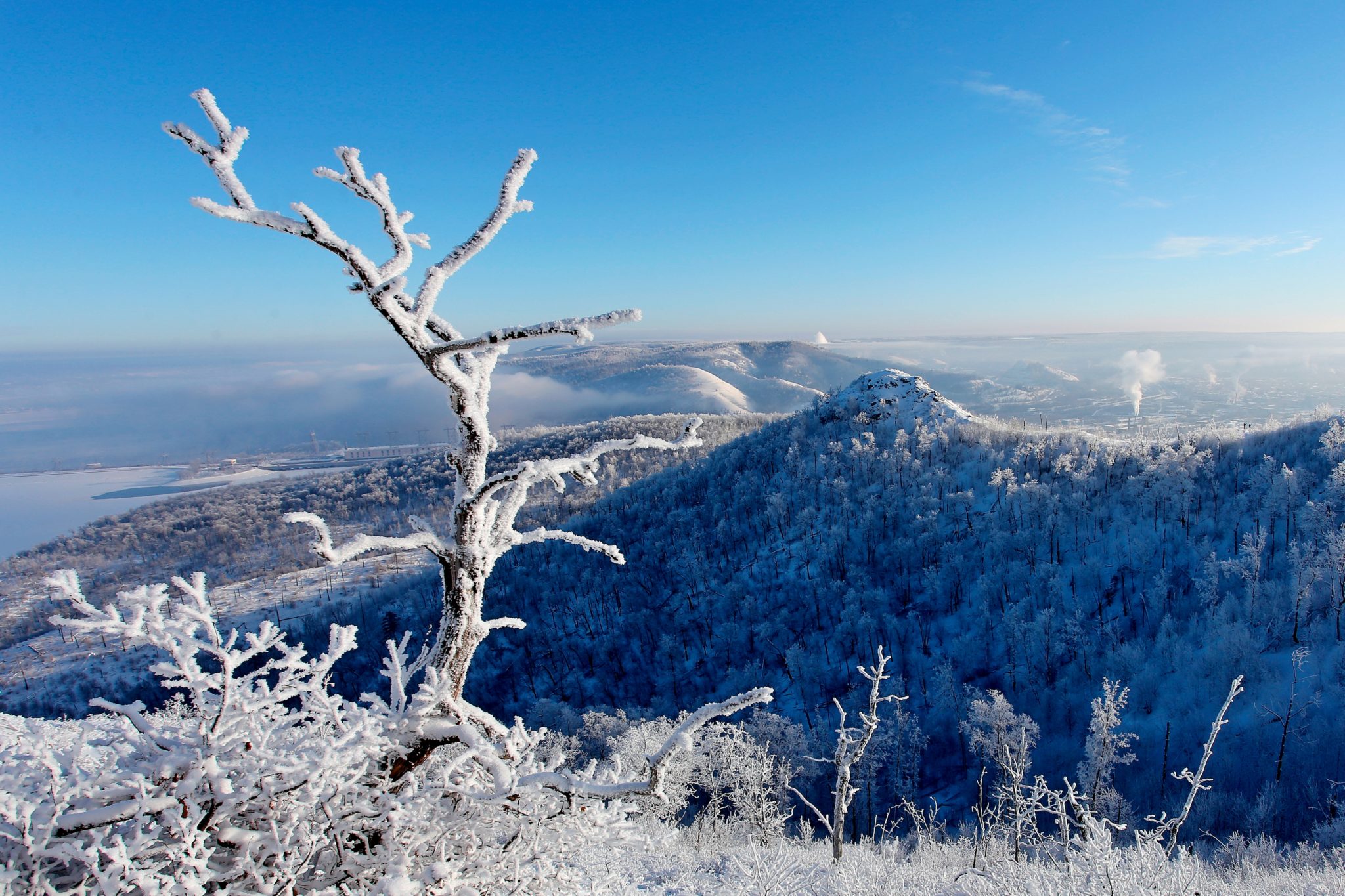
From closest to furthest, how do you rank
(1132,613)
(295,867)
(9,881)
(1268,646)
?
(9,881) → (295,867) → (1268,646) → (1132,613)

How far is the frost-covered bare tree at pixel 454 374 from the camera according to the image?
3340 mm

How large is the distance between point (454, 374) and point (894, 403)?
88813 mm

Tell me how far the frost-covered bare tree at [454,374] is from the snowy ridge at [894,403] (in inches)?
3235

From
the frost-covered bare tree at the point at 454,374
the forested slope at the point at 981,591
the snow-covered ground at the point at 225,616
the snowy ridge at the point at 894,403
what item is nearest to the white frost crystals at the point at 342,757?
the frost-covered bare tree at the point at 454,374

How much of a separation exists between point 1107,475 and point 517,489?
72252 mm

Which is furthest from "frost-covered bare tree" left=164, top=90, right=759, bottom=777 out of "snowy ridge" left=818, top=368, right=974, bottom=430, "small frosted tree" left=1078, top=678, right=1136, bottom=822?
"snowy ridge" left=818, top=368, right=974, bottom=430

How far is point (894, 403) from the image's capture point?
85688 mm

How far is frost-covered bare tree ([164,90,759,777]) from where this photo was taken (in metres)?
3.34

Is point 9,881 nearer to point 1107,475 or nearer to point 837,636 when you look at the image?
point 837,636

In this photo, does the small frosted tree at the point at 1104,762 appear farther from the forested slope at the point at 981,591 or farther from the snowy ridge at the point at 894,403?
the snowy ridge at the point at 894,403

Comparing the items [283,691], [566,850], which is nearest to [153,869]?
[283,691]

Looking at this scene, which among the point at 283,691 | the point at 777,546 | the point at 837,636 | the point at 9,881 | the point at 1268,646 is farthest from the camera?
the point at 777,546

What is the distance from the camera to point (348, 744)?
4531 millimetres

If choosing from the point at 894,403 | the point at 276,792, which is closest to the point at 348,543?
the point at 276,792
